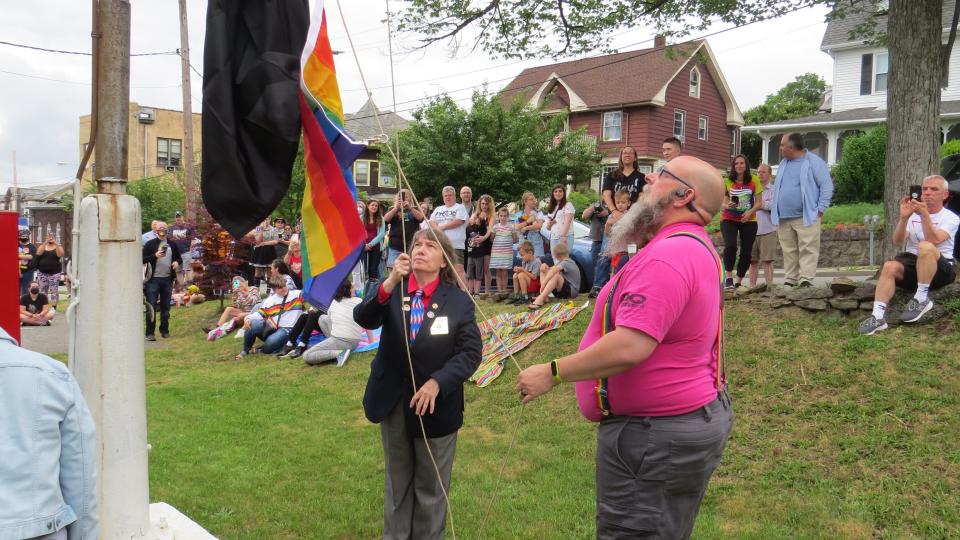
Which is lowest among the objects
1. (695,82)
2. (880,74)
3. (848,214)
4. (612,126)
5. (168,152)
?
(848,214)

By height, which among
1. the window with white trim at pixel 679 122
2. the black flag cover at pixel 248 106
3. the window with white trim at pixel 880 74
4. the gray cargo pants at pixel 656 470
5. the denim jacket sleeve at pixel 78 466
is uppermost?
the window with white trim at pixel 880 74

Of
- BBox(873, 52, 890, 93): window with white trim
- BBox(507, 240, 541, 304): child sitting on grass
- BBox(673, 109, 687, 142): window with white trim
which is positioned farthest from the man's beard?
BBox(673, 109, 687, 142): window with white trim

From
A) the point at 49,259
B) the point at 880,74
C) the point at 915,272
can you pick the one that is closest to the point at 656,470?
the point at 915,272

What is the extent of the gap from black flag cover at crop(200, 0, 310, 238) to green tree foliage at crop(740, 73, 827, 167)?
4180 centimetres

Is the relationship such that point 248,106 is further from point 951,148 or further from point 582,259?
point 951,148

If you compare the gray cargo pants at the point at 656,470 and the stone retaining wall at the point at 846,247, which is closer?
the gray cargo pants at the point at 656,470

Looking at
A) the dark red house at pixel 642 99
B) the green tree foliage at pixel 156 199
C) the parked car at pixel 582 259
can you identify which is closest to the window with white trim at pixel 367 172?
the green tree foliage at pixel 156 199

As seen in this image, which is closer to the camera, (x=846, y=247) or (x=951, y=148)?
(x=846, y=247)

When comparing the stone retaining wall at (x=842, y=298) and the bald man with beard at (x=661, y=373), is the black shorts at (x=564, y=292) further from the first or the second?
the bald man with beard at (x=661, y=373)

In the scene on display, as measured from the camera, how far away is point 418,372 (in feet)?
13.4

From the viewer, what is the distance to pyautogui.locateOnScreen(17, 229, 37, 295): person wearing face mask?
15.5 meters

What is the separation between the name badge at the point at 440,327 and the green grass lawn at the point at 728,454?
1.33m

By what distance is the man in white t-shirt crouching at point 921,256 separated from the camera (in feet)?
21.8

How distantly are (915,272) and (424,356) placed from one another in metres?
5.06
